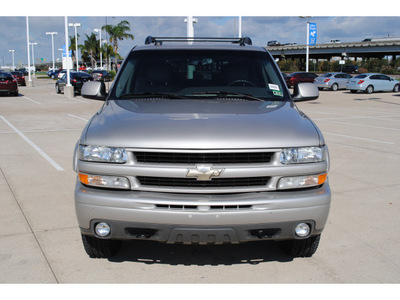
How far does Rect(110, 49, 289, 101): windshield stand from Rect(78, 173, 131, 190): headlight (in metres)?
1.26

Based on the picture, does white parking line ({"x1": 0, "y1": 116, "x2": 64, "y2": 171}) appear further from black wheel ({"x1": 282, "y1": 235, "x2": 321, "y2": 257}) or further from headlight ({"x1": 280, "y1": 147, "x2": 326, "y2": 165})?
headlight ({"x1": 280, "y1": 147, "x2": 326, "y2": 165})

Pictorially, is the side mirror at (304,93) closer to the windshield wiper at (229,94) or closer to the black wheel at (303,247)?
the windshield wiper at (229,94)

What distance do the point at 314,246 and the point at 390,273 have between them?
0.66 metres

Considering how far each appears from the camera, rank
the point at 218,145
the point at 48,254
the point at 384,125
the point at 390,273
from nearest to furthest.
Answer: the point at 218,145, the point at 390,273, the point at 48,254, the point at 384,125

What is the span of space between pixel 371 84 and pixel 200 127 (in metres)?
33.8

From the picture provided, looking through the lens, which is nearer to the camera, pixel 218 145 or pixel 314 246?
pixel 218 145

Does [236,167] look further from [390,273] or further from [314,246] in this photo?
[390,273]

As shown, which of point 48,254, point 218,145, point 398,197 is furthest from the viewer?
point 398,197

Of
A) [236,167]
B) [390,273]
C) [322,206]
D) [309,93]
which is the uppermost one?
[309,93]

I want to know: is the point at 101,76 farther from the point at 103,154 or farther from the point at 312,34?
the point at 103,154

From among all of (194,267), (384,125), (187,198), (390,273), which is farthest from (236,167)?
(384,125)

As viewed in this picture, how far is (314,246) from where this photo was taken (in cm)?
407

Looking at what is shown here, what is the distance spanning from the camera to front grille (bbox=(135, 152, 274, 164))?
3.40m

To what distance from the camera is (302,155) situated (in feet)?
11.6
